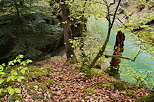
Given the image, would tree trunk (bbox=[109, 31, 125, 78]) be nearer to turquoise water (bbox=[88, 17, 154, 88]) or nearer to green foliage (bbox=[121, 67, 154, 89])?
turquoise water (bbox=[88, 17, 154, 88])

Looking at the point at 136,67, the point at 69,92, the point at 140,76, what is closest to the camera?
the point at 69,92

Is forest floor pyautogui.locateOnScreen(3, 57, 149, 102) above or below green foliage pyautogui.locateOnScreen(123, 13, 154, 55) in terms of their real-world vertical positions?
below

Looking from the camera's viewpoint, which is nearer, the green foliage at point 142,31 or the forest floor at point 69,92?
the green foliage at point 142,31

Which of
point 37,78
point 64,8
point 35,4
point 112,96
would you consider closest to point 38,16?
point 35,4

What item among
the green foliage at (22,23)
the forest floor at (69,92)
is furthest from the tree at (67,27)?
Result: the forest floor at (69,92)

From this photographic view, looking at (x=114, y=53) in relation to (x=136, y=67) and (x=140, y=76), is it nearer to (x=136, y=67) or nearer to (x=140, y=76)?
(x=140, y=76)

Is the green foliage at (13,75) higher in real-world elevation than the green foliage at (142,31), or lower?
lower

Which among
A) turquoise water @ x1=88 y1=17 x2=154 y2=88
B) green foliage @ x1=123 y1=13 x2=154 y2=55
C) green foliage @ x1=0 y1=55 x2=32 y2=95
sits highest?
green foliage @ x1=123 y1=13 x2=154 y2=55

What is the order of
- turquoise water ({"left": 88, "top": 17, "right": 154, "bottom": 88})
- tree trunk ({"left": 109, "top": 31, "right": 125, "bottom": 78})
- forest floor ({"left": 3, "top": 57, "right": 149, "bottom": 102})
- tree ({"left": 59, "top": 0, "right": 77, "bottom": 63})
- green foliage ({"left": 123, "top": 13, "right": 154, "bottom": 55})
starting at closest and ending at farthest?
green foliage ({"left": 123, "top": 13, "right": 154, "bottom": 55}) < forest floor ({"left": 3, "top": 57, "right": 149, "bottom": 102}) < turquoise water ({"left": 88, "top": 17, "right": 154, "bottom": 88}) < tree trunk ({"left": 109, "top": 31, "right": 125, "bottom": 78}) < tree ({"left": 59, "top": 0, "right": 77, "bottom": 63})

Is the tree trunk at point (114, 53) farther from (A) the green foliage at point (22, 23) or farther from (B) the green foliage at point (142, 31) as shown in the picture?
(A) the green foliage at point (22, 23)

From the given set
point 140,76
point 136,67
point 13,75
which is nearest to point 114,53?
point 140,76

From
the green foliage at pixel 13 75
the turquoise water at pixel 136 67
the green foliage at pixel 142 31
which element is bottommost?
the turquoise water at pixel 136 67

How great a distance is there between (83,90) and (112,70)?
3847 mm

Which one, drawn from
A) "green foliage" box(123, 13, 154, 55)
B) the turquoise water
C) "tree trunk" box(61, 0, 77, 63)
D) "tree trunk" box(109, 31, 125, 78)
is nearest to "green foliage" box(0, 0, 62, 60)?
"tree trunk" box(61, 0, 77, 63)
